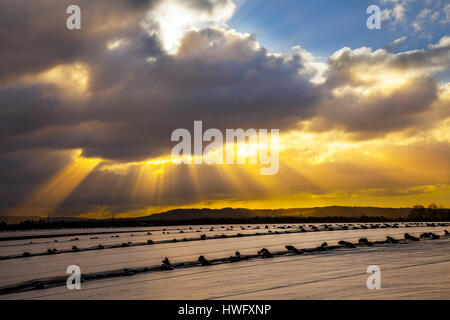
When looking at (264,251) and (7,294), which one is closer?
(7,294)
